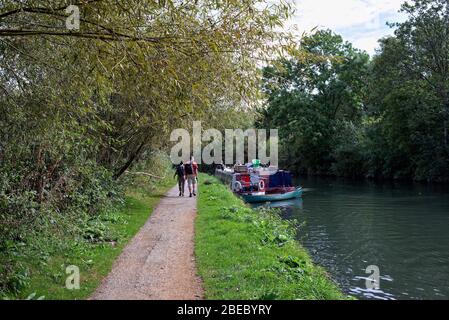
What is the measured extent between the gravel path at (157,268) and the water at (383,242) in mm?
3960

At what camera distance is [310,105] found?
196 feet

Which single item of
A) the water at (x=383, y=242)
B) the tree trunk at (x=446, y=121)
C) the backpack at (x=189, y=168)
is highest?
the tree trunk at (x=446, y=121)

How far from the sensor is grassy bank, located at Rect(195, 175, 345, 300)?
809 centimetres

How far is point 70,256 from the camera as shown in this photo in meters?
10.1

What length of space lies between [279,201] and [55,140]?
20.8m

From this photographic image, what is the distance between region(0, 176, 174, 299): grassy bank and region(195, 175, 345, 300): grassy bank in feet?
6.48

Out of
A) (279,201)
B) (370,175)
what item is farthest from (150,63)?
(370,175)

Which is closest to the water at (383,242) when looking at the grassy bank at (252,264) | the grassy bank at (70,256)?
the grassy bank at (252,264)

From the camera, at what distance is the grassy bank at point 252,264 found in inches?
318
